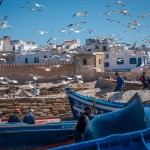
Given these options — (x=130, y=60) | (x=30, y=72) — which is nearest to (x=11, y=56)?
(x=30, y=72)

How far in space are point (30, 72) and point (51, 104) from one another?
2870 centimetres

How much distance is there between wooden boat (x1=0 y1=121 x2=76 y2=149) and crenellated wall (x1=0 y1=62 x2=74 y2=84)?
31.7 meters

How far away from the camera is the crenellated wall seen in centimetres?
4147

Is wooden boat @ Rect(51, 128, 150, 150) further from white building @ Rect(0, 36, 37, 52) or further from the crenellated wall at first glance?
white building @ Rect(0, 36, 37, 52)

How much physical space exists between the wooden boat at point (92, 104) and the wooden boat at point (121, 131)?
2.79 meters

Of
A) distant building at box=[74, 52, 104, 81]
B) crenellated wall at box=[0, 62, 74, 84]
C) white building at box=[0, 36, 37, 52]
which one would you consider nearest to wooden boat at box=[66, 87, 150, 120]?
distant building at box=[74, 52, 104, 81]

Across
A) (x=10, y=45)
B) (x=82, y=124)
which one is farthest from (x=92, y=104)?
(x=10, y=45)

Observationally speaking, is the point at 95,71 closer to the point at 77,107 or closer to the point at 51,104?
the point at 51,104

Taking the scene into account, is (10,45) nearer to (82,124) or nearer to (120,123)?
(82,124)

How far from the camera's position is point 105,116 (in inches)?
270

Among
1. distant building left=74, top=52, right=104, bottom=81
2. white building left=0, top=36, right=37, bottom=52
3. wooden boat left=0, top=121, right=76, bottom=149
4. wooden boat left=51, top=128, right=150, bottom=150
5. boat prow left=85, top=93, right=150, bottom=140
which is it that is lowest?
wooden boat left=0, top=121, right=76, bottom=149

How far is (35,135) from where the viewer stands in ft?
30.7

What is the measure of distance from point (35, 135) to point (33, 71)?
1320 inches

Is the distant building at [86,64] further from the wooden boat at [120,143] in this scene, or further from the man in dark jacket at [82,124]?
the wooden boat at [120,143]
